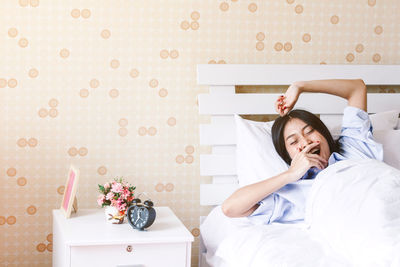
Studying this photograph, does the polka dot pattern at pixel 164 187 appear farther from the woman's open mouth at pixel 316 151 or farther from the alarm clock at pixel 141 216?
the woman's open mouth at pixel 316 151

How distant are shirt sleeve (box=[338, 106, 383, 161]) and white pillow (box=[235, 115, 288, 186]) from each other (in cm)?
24

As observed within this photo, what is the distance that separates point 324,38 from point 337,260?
1350mm

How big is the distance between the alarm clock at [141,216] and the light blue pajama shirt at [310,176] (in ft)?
1.17

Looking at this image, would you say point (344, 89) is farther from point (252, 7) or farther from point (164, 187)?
point (164, 187)

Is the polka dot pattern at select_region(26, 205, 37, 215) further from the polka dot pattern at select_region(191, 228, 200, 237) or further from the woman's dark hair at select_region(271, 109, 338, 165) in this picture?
the woman's dark hair at select_region(271, 109, 338, 165)

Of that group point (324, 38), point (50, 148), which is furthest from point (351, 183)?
point (50, 148)

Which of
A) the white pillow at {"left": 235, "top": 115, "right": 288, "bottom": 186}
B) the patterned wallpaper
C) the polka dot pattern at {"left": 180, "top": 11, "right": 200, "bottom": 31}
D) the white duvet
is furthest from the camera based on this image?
the polka dot pattern at {"left": 180, "top": 11, "right": 200, "bottom": 31}

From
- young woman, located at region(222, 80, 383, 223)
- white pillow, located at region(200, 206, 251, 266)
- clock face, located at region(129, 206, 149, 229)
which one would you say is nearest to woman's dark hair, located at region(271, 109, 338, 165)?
young woman, located at region(222, 80, 383, 223)

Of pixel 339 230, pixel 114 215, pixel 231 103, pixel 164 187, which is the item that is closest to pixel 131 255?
pixel 114 215

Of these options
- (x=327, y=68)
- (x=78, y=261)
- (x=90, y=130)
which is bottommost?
(x=78, y=261)

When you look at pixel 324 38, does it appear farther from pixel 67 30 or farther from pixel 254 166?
pixel 67 30

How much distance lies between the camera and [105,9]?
7.57ft

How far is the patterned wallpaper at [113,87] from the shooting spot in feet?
7.45

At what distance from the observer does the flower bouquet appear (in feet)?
6.45
